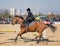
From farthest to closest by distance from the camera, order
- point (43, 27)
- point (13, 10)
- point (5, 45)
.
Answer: point (13, 10) < point (43, 27) < point (5, 45)

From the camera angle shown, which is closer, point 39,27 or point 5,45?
point 5,45

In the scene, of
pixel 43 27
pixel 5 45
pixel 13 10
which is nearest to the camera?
pixel 5 45

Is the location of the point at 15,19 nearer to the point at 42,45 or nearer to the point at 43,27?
the point at 43,27

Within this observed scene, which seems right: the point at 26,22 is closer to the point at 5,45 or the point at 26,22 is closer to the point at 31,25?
the point at 31,25

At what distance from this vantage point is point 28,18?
13875 millimetres

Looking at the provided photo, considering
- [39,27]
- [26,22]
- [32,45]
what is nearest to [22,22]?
[26,22]

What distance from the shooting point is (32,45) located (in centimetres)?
1220

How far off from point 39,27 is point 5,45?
119 inches

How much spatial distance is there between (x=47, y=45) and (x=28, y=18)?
256 centimetres

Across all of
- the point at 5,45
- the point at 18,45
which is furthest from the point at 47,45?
the point at 5,45

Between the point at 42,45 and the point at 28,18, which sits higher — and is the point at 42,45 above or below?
below

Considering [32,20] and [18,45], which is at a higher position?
[32,20]

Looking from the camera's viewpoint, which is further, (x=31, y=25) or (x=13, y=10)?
(x=13, y=10)

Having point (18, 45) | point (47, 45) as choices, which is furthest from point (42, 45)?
point (18, 45)
